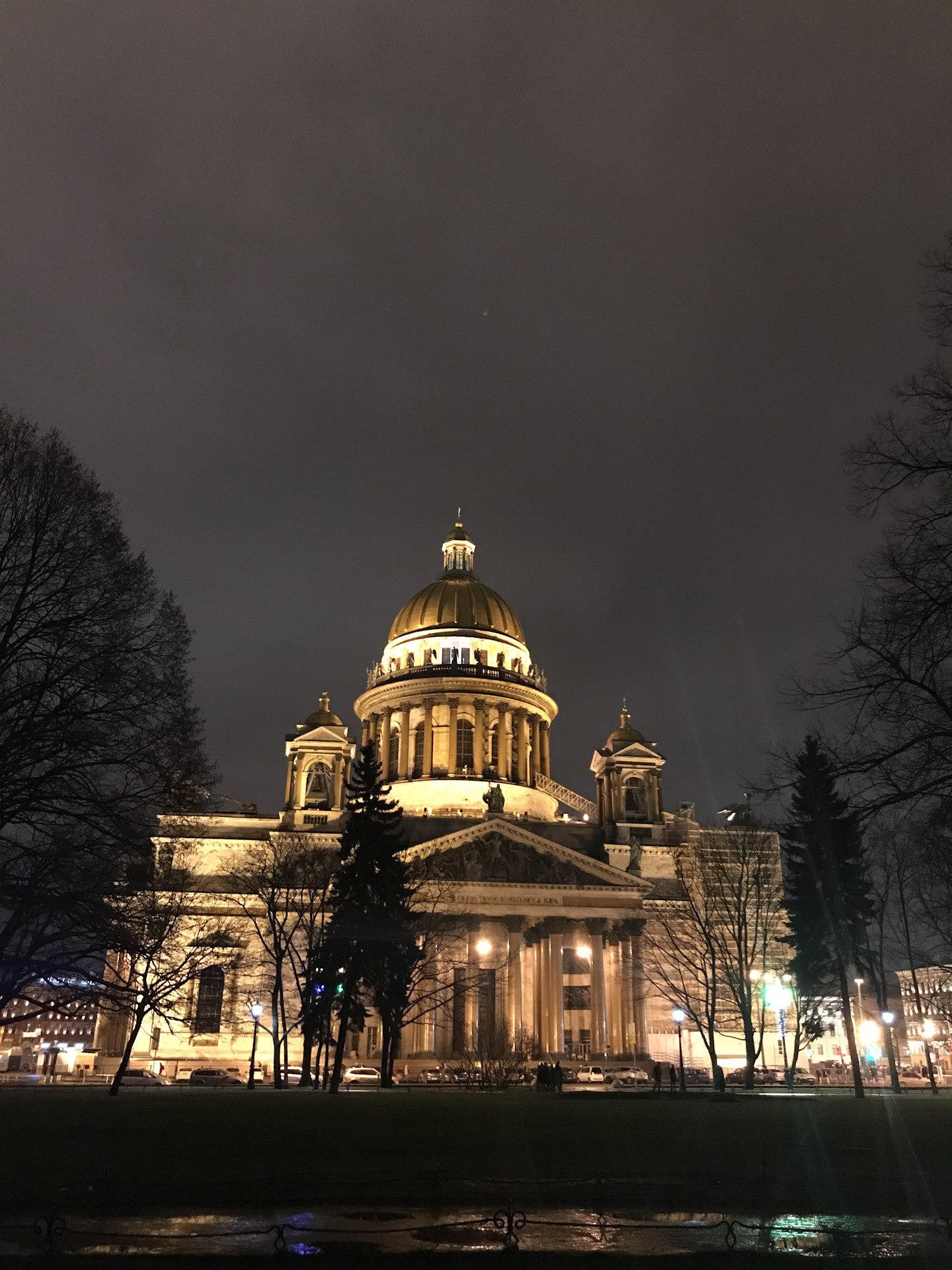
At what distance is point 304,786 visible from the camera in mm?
82562

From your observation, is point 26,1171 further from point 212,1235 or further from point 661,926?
point 661,926

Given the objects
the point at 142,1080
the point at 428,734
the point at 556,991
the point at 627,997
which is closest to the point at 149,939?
the point at 142,1080

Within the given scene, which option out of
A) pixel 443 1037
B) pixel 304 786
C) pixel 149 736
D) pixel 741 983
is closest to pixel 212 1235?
pixel 149 736

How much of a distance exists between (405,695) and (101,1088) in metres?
47.3

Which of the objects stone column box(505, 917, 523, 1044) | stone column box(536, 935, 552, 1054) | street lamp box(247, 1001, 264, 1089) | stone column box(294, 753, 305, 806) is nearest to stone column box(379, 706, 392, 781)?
stone column box(294, 753, 305, 806)

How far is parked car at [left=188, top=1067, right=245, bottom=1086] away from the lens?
5550 centimetres

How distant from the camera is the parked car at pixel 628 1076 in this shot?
53062 mm

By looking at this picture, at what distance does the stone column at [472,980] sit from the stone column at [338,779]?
18.3 metres

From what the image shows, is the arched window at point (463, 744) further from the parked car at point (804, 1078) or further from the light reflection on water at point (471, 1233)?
the light reflection on water at point (471, 1233)

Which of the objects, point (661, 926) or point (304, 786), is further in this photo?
point (304, 786)

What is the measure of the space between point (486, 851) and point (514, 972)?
7920 millimetres

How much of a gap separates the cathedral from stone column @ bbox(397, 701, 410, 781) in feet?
0.38

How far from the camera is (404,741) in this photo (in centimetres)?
9069

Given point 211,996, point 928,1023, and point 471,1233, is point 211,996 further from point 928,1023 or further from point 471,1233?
point 471,1233
